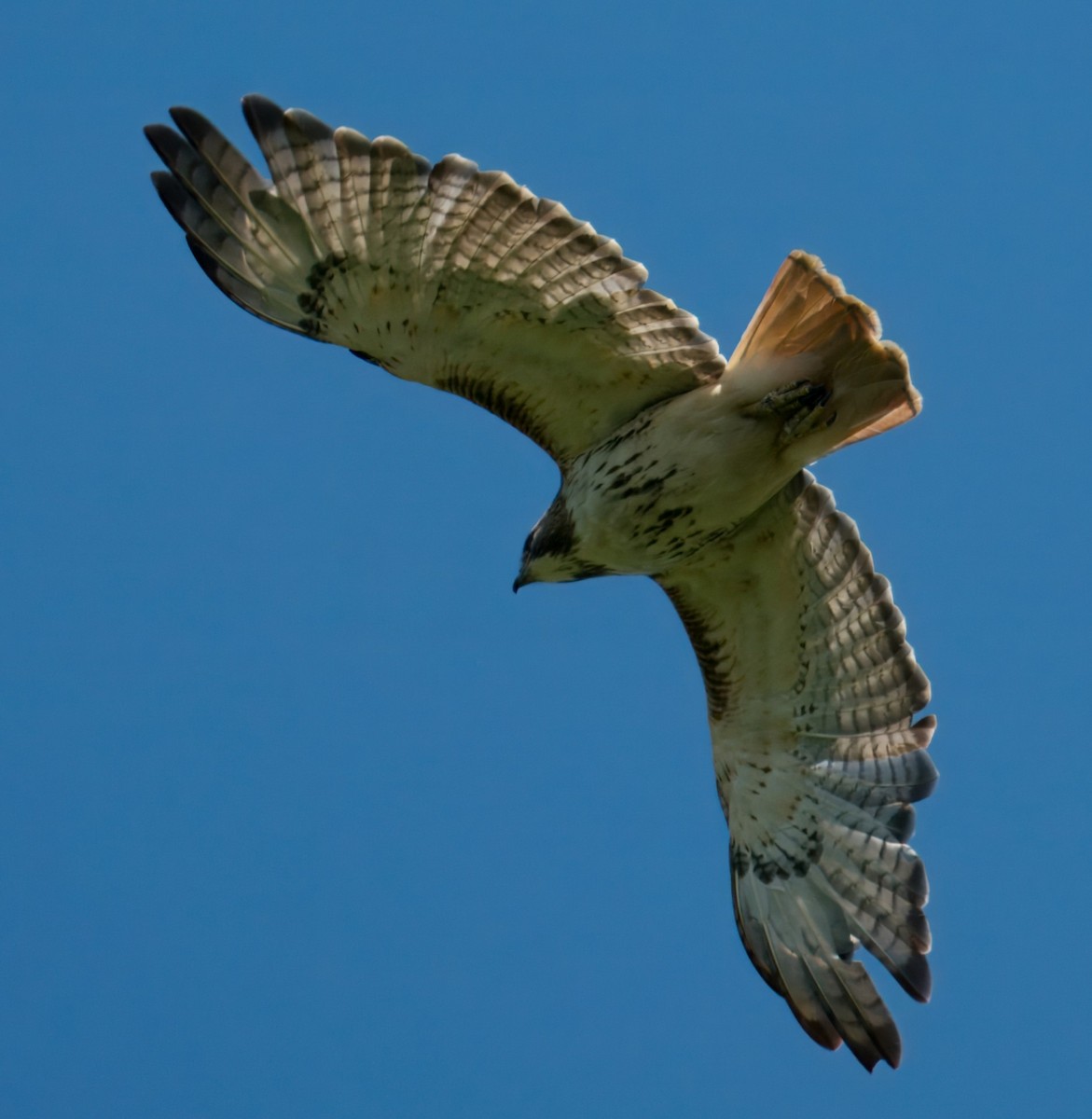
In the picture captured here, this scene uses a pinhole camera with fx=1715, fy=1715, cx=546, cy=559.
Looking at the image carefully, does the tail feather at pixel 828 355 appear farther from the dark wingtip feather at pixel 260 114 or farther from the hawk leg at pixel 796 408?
the dark wingtip feather at pixel 260 114

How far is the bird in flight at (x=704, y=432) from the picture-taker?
645cm

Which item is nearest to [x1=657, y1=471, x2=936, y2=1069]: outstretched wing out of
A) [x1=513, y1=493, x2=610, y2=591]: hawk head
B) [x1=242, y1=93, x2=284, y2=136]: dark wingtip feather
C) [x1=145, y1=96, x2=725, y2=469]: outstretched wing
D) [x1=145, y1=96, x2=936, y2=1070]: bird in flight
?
[x1=145, y1=96, x2=936, y2=1070]: bird in flight

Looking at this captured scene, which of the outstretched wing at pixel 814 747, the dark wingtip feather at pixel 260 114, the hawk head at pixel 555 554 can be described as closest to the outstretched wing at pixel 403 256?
the dark wingtip feather at pixel 260 114

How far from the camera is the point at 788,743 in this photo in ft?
25.6

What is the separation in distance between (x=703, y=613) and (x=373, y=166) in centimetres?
252

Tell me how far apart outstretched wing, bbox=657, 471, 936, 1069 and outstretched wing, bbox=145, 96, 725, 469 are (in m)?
1.17

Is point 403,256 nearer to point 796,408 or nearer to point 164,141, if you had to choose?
point 164,141

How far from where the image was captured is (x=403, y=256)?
6473 mm

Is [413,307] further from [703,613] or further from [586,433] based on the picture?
[703,613]

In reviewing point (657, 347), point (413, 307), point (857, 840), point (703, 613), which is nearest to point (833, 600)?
point (703, 613)

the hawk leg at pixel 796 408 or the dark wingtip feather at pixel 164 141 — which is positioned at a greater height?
the hawk leg at pixel 796 408

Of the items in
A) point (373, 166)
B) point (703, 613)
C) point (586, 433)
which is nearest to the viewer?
point (373, 166)

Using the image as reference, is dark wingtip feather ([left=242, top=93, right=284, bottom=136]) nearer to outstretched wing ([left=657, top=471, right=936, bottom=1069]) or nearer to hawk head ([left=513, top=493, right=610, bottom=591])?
hawk head ([left=513, top=493, right=610, bottom=591])

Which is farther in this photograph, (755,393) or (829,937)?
(829,937)
